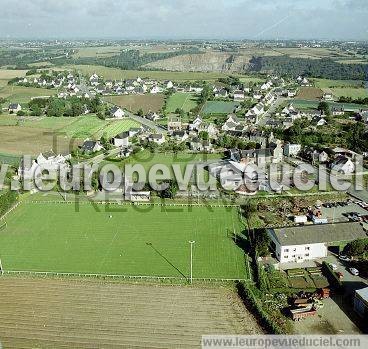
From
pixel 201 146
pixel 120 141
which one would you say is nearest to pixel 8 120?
pixel 120 141

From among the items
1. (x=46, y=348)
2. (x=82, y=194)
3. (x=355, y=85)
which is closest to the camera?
(x=46, y=348)

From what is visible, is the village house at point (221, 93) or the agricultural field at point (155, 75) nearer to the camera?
the village house at point (221, 93)

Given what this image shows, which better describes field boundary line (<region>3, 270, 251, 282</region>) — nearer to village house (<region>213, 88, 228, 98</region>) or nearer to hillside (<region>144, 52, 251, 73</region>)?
village house (<region>213, 88, 228, 98</region>)

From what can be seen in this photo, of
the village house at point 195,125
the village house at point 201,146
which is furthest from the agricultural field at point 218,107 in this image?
the village house at point 201,146

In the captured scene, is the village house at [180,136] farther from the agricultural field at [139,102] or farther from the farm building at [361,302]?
the farm building at [361,302]

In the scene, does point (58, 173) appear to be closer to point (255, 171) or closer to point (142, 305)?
point (255, 171)

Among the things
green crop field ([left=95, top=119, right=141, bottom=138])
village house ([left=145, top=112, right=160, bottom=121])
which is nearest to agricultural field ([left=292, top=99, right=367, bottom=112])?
village house ([left=145, top=112, right=160, bottom=121])

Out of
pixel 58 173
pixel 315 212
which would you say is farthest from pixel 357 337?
pixel 58 173
